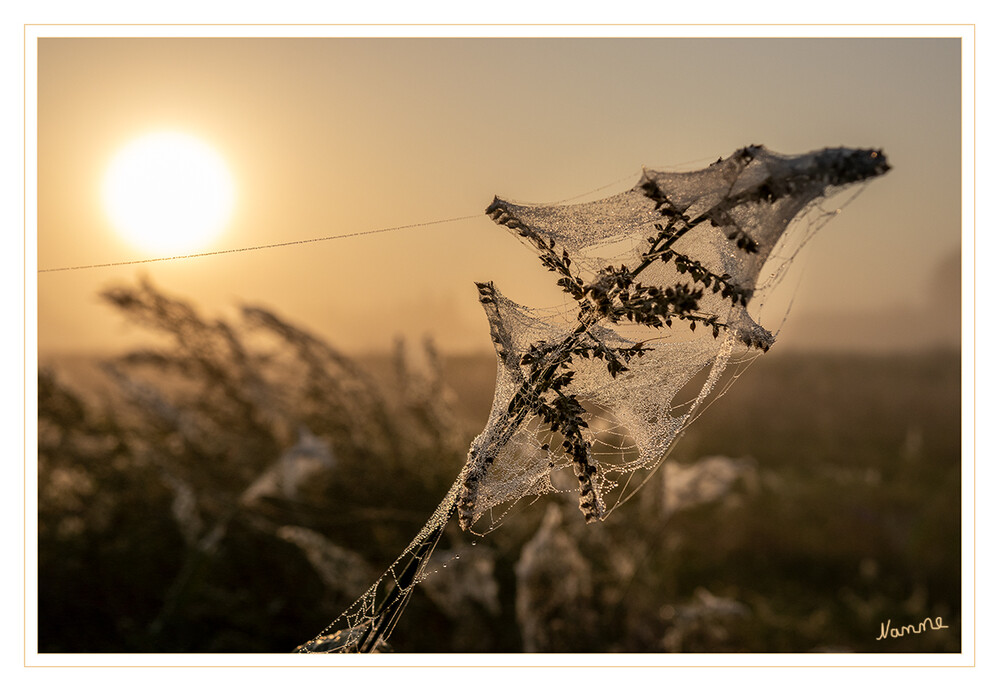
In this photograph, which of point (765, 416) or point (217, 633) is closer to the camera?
point (217, 633)

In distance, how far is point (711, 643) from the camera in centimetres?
201

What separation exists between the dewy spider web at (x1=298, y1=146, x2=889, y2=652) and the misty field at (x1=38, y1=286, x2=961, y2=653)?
0.76 m

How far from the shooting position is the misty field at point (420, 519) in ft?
6.47

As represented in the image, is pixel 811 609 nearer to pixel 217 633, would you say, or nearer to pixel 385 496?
pixel 385 496

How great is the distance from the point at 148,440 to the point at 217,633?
Result: 2.54 feet

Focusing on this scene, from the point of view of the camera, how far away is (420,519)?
2041 mm
